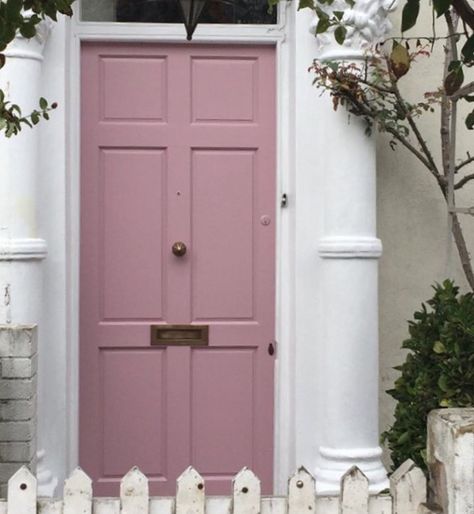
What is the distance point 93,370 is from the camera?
19.3 feet

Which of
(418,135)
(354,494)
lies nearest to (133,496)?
(354,494)

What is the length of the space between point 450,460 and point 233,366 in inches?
113

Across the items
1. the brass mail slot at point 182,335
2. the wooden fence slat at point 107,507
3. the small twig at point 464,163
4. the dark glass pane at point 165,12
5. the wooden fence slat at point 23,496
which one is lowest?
the wooden fence slat at point 107,507

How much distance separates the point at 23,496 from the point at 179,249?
2.74 metres

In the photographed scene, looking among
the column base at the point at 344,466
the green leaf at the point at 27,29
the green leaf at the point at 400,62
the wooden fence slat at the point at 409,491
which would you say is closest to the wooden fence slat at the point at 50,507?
the wooden fence slat at the point at 409,491

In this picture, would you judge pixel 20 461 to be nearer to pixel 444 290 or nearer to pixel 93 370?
pixel 93 370

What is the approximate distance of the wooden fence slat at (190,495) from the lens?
3.32 meters

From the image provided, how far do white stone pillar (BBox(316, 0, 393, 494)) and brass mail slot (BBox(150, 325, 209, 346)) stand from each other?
2.27ft

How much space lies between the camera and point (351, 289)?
5570mm

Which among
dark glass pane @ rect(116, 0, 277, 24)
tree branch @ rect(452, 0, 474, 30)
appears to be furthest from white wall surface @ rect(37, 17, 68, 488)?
tree branch @ rect(452, 0, 474, 30)

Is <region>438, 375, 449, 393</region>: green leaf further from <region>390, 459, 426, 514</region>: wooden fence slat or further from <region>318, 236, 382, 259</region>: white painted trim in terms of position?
<region>390, 459, 426, 514</region>: wooden fence slat

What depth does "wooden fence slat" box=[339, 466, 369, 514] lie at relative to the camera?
3.33 m

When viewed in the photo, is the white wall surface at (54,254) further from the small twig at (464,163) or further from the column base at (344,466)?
the small twig at (464,163)

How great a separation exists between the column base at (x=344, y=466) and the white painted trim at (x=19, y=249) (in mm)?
1744
